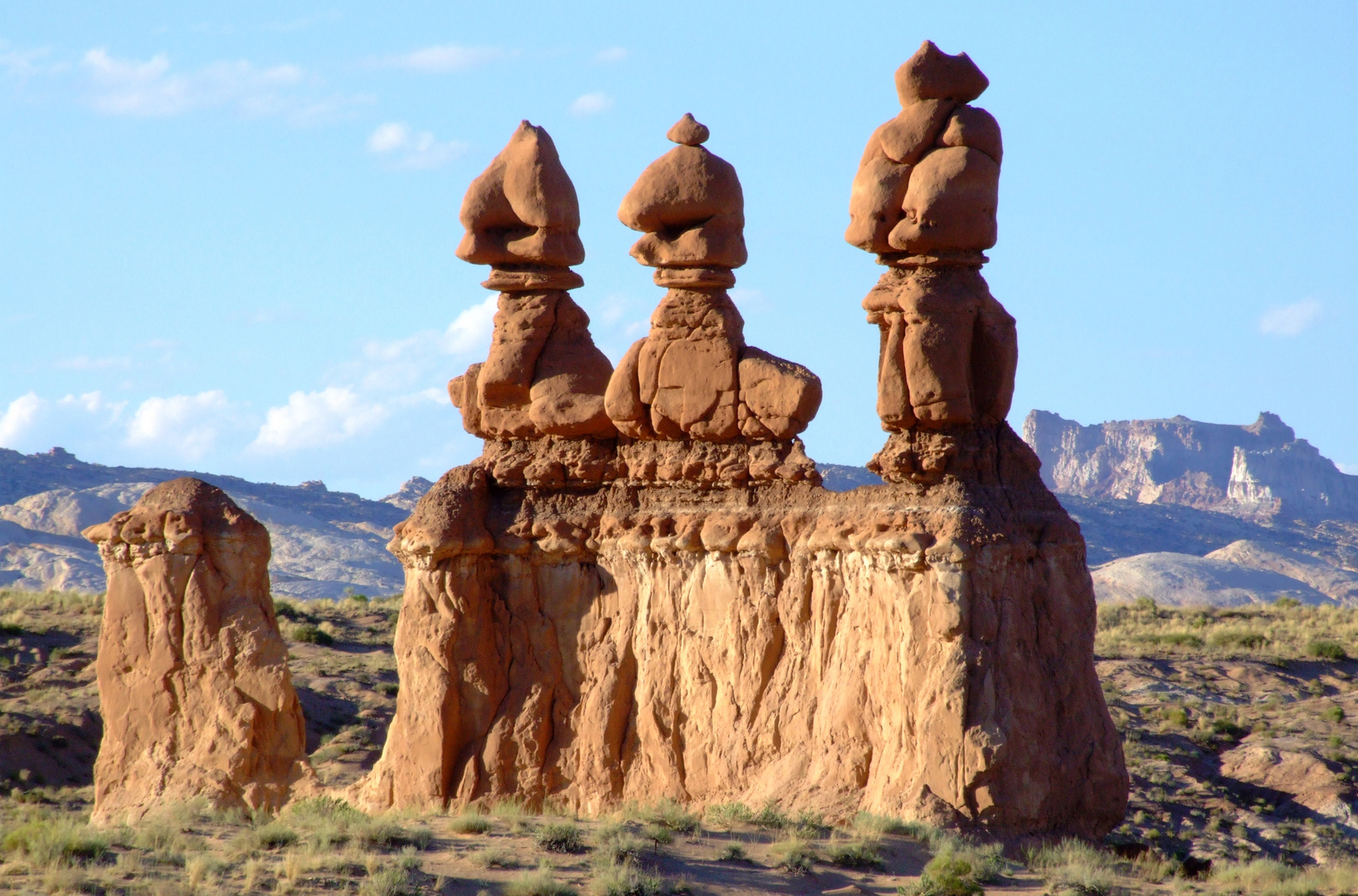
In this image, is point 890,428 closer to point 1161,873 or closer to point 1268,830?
point 1161,873

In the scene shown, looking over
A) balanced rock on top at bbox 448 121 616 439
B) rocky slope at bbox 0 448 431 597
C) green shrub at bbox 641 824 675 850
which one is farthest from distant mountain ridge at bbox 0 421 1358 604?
green shrub at bbox 641 824 675 850

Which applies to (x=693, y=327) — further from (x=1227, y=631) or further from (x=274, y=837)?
(x=1227, y=631)

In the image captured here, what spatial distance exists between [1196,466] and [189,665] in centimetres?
14173

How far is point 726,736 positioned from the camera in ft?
60.2

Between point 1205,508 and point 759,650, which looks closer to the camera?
point 759,650

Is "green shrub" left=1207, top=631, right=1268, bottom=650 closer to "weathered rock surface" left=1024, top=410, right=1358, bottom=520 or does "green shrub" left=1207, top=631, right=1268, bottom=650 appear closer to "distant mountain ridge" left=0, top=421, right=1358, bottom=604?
"distant mountain ridge" left=0, top=421, right=1358, bottom=604

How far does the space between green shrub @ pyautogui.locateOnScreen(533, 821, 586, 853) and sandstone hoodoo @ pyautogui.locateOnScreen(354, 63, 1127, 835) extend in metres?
2.30

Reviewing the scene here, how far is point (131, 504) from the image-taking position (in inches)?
3351

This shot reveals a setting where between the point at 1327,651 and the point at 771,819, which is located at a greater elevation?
the point at 1327,651

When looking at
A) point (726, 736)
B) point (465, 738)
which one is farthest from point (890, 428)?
point (465, 738)

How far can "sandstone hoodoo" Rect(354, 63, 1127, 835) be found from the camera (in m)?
16.4

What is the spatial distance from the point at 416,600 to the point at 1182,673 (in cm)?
1993

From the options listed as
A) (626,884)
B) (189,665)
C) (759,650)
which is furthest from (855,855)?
(189,665)

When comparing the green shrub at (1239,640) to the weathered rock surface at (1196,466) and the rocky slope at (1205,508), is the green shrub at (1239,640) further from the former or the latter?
the weathered rock surface at (1196,466)
